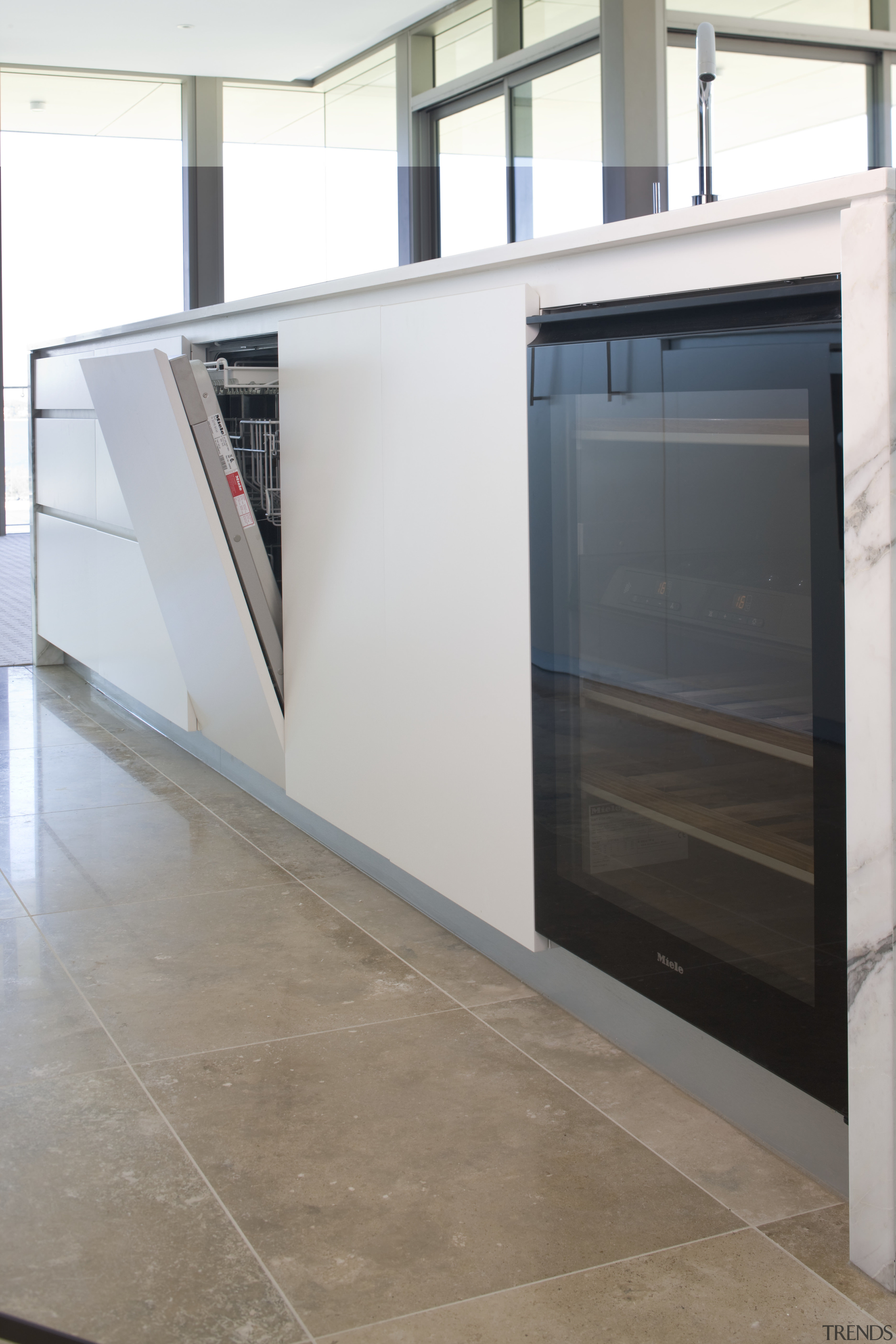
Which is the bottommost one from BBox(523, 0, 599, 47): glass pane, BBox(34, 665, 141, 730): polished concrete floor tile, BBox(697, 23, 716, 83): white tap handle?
BBox(34, 665, 141, 730): polished concrete floor tile

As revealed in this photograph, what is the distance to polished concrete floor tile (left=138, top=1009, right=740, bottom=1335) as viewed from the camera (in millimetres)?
1338

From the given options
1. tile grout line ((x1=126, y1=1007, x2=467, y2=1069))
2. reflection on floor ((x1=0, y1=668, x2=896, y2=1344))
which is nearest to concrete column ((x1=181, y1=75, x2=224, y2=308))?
reflection on floor ((x1=0, y1=668, x2=896, y2=1344))

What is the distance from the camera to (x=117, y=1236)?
54.8 inches

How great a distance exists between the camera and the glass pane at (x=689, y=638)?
1338mm

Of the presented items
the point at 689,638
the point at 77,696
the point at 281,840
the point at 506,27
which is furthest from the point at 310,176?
the point at 689,638

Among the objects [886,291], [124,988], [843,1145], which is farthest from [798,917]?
[124,988]

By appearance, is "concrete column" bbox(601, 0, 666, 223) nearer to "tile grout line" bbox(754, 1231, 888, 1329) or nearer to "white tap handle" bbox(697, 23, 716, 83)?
"white tap handle" bbox(697, 23, 716, 83)

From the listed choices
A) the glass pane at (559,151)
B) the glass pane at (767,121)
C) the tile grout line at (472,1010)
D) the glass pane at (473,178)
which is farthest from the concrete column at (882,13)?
the tile grout line at (472,1010)

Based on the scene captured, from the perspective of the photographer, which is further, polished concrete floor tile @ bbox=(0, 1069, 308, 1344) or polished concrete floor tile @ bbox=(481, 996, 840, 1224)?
polished concrete floor tile @ bbox=(481, 996, 840, 1224)

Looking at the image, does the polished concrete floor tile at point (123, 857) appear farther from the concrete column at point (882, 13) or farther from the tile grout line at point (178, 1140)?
the concrete column at point (882, 13)

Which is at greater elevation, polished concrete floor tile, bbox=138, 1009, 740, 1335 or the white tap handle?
the white tap handle

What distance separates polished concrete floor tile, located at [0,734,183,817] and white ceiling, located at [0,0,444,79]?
5.66 meters

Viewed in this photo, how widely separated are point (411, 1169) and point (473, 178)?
6.68 meters

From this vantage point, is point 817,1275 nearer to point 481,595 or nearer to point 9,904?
point 481,595
